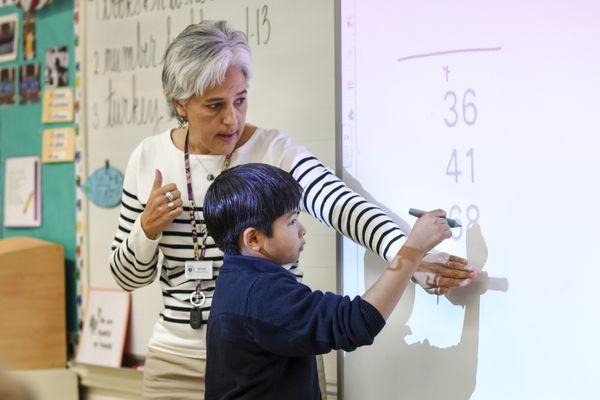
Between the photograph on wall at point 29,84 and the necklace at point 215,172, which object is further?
the photograph on wall at point 29,84

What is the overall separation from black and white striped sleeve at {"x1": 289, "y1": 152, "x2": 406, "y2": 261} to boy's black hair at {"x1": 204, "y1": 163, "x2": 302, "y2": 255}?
7.0 inches

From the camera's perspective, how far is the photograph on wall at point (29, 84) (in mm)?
2393

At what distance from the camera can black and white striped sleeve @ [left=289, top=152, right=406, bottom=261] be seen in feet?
4.49

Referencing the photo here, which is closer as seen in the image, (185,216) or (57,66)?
(185,216)

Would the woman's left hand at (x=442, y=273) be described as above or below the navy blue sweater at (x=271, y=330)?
above

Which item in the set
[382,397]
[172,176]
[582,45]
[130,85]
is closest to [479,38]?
[582,45]

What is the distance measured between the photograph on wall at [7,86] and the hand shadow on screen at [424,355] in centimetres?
149

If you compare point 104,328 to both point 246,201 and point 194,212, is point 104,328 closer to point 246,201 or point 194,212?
point 194,212

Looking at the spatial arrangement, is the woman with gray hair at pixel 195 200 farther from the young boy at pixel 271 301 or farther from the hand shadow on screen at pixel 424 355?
the young boy at pixel 271 301

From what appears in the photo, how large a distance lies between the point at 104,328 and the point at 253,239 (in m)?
1.13

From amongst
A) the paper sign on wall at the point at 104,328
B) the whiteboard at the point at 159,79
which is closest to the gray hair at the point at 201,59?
the whiteboard at the point at 159,79

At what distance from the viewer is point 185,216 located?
1488mm

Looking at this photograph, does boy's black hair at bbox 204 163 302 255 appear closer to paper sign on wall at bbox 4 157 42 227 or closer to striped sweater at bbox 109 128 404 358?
striped sweater at bbox 109 128 404 358

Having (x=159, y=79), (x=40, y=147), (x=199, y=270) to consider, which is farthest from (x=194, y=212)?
(x=40, y=147)
